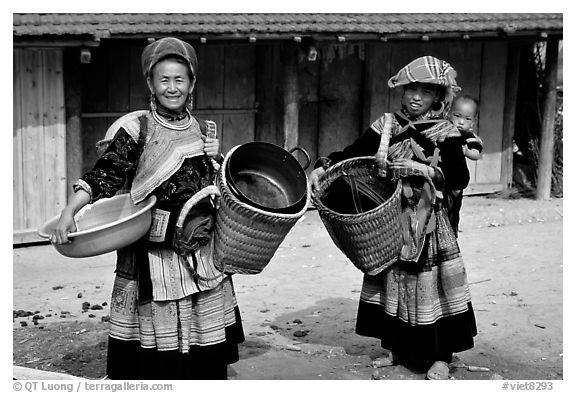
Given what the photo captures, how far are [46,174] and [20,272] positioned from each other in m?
1.35

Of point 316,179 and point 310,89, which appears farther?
point 310,89

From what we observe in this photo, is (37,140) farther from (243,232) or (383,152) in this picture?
(243,232)

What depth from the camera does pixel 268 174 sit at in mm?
4527

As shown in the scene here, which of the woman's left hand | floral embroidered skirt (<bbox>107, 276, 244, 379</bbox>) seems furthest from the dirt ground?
the woman's left hand

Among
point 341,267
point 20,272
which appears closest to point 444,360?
point 341,267

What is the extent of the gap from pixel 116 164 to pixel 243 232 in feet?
2.13

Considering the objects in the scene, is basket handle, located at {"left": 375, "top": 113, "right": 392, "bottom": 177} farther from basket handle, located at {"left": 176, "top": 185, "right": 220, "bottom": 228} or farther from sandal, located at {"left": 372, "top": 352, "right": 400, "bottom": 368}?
sandal, located at {"left": 372, "top": 352, "right": 400, "bottom": 368}

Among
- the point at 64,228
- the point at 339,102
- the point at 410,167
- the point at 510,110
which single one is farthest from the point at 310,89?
the point at 64,228

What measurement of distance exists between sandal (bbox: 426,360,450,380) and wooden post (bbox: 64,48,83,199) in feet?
16.2

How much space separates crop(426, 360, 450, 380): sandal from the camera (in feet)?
16.7

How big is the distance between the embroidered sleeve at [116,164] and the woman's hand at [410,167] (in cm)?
A: 136

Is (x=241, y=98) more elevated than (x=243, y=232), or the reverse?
(x=241, y=98)

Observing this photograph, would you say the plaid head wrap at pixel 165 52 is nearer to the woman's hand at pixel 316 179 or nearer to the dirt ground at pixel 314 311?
the woman's hand at pixel 316 179

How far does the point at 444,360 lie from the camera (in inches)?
204
